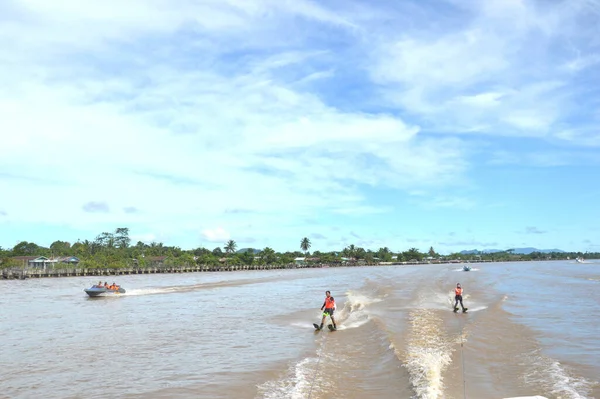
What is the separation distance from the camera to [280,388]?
12156mm

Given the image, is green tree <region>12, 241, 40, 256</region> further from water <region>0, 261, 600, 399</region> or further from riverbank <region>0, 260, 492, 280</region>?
water <region>0, 261, 600, 399</region>

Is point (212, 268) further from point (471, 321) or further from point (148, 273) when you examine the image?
point (471, 321)

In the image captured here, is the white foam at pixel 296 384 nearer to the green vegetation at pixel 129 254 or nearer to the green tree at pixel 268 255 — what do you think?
the green vegetation at pixel 129 254

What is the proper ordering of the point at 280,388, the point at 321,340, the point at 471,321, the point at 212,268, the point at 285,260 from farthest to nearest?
the point at 285,260
the point at 212,268
the point at 471,321
the point at 321,340
the point at 280,388

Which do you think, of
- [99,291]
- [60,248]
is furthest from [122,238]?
[99,291]

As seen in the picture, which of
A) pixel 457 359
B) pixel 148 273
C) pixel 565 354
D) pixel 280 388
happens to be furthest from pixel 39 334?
pixel 148 273

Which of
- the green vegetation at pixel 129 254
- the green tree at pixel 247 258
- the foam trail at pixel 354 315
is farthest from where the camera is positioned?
the green tree at pixel 247 258

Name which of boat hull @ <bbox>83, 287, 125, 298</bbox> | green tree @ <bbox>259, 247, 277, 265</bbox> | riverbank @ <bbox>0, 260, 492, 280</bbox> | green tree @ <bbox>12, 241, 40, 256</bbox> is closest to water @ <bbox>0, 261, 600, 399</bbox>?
boat hull @ <bbox>83, 287, 125, 298</bbox>

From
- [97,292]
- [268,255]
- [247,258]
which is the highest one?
[268,255]

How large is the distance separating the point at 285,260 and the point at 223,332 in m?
152

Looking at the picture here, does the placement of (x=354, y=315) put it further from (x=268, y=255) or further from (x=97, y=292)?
(x=268, y=255)

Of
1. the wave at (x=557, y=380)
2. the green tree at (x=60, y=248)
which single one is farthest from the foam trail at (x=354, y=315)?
the green tree at (x=60, y=248)

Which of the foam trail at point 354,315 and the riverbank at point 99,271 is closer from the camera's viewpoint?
the foam trail at point 354,315

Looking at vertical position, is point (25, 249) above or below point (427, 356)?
above
